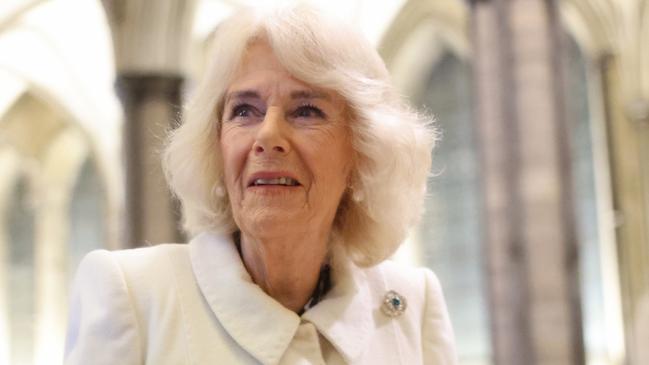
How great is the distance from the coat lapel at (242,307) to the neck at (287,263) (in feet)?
0.09

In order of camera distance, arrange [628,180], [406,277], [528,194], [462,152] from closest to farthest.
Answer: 1. [406,277]
2. [528,194]
3. [628,180]
4. [462,152]

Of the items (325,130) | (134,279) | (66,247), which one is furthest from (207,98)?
(66,247)

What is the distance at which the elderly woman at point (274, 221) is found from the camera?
5.10ft

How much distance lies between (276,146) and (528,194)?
19.2 feet

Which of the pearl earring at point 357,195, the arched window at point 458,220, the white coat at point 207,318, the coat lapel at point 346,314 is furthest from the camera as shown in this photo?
the arched window at point 458,220

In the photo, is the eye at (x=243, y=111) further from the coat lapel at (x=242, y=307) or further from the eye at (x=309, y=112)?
the coat lapel at (x=242, y=307)

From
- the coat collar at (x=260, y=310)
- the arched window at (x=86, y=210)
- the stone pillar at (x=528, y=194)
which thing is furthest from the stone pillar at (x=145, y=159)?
the arched window at (x=86, y=210)

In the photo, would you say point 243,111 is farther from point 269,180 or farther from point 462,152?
point 462,152

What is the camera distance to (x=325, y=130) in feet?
5.32

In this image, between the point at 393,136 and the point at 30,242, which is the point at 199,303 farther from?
the point at 30,242

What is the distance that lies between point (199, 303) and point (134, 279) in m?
0.10

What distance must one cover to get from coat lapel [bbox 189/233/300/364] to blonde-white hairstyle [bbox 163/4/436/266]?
9 centimetres

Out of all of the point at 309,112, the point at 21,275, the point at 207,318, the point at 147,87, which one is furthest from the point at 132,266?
the point at 21,275

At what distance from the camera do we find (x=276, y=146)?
1.56 metres
